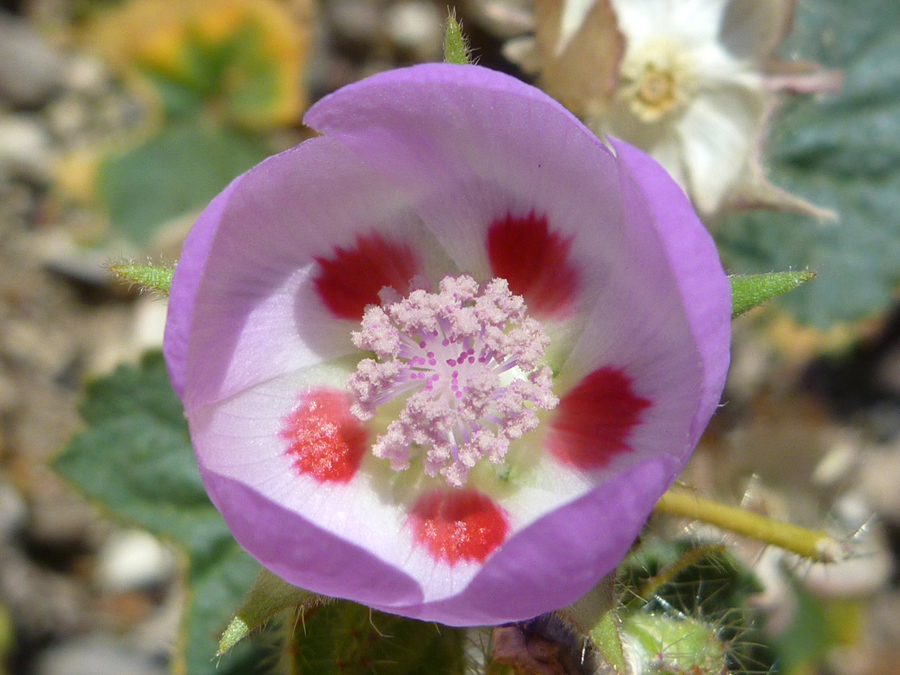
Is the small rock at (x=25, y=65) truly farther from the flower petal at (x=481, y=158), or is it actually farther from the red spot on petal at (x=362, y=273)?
the flower petal at (x=481, y=158)

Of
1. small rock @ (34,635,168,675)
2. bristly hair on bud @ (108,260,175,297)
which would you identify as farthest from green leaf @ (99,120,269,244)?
bristly hair on bud @ (108,260,175,297)

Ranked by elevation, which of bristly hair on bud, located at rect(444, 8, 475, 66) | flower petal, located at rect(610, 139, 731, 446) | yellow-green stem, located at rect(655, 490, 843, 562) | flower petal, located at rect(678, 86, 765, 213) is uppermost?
bristly hair on bud, located at rect(444, 8, 475, 66)

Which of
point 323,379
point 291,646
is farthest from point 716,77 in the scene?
point 291,646

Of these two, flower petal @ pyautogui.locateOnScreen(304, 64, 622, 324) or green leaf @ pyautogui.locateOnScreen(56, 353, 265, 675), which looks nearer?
flower petal @ pyautogui.locateOnScreen(304, 64, 622, 324)

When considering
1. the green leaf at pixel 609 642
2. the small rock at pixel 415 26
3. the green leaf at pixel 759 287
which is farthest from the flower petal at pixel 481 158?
the small rock at pixel 415 26

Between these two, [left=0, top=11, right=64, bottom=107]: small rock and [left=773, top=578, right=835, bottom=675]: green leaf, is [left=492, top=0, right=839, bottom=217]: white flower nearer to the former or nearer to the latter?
[left=773, top=578, right=835, bottom=675]: green leaf

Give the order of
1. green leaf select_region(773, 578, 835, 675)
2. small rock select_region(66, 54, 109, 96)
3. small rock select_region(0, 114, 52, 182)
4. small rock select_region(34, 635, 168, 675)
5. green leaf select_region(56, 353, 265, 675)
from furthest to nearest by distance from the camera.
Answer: small rock select_region(66, 54, 109, 96)
small rock select_region(0, 114, 52, 182)
small rock select_region(34, 635, 168, 675)
green leaf select_region(773, 578, 835, 675)
green leaf select_region(56, 353, 265, 675)
